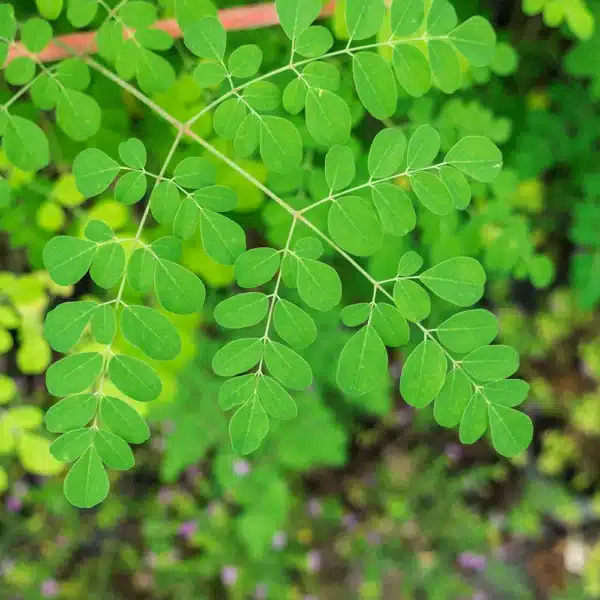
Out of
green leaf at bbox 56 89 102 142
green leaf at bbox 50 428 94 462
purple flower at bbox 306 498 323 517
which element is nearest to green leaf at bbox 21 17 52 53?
green leaf at bbox 56 89 102 142

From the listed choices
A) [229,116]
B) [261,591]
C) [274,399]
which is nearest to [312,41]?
[229,116]

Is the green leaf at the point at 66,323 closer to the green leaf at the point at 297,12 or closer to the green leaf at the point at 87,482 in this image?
the green leaf at the point at 87,482

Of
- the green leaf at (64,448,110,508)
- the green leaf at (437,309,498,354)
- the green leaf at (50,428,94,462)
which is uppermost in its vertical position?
the green leaf at (437,309,498,354)

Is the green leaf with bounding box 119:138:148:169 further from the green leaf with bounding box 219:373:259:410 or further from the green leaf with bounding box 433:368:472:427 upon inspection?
the green leaf with bounding box 433:368:472:427

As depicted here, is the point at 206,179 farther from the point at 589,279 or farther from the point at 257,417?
the point at 589,279

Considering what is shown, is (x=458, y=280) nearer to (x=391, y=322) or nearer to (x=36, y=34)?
(x=391, y=322)

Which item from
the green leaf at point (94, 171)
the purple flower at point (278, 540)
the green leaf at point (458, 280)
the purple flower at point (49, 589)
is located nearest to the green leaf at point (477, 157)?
the green leaf at point (458, 280)

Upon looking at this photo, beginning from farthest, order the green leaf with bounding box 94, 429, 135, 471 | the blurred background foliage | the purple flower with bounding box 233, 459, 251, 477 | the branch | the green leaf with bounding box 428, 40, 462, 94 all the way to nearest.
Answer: the purple flower with bounding box 233, 459, 251, 477
the blurred background foliage
the branch
the green leaf with bounding box 428, 40, 462, 94
the green leaf with bounding box 94, 429, 135, 471
